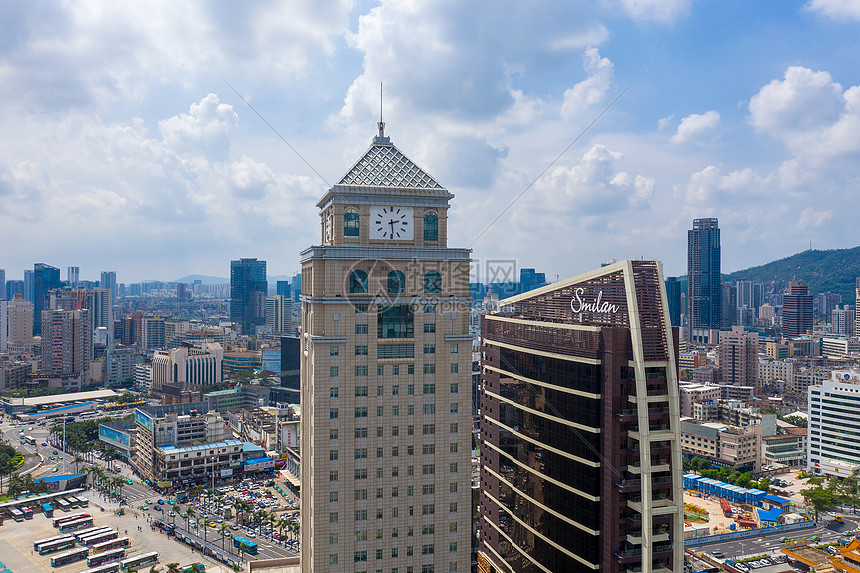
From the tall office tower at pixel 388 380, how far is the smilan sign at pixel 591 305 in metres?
11.4

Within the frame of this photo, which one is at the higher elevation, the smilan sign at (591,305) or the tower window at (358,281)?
the tower window at (358,281)

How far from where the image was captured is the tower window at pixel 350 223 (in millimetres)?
32969

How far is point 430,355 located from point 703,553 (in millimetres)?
53357

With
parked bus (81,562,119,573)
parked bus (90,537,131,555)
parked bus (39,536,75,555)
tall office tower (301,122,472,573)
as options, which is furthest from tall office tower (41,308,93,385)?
tall office tower (301,122,472,573)

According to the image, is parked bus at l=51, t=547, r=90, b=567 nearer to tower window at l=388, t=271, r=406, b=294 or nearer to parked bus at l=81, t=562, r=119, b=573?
parked bus at l=81, t=562, r=119, b=573

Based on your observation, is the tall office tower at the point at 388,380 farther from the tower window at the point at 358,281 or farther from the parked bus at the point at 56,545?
the parked bus at the point at 56,545

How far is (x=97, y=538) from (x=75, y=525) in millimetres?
8104

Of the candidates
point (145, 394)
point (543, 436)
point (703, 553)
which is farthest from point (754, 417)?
point (145, 394)

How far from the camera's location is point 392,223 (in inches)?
1321

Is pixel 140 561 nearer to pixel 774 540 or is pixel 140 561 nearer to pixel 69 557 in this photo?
pixel 69 557

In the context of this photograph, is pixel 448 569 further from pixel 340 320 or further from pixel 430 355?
pixel 340 320

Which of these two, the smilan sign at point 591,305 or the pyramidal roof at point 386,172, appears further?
the smilan sign at point 591,305

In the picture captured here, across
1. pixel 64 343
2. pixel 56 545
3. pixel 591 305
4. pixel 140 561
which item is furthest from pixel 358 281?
pixel 64 343

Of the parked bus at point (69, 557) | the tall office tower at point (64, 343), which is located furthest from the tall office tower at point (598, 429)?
the tall office tower at point (64, 343)
